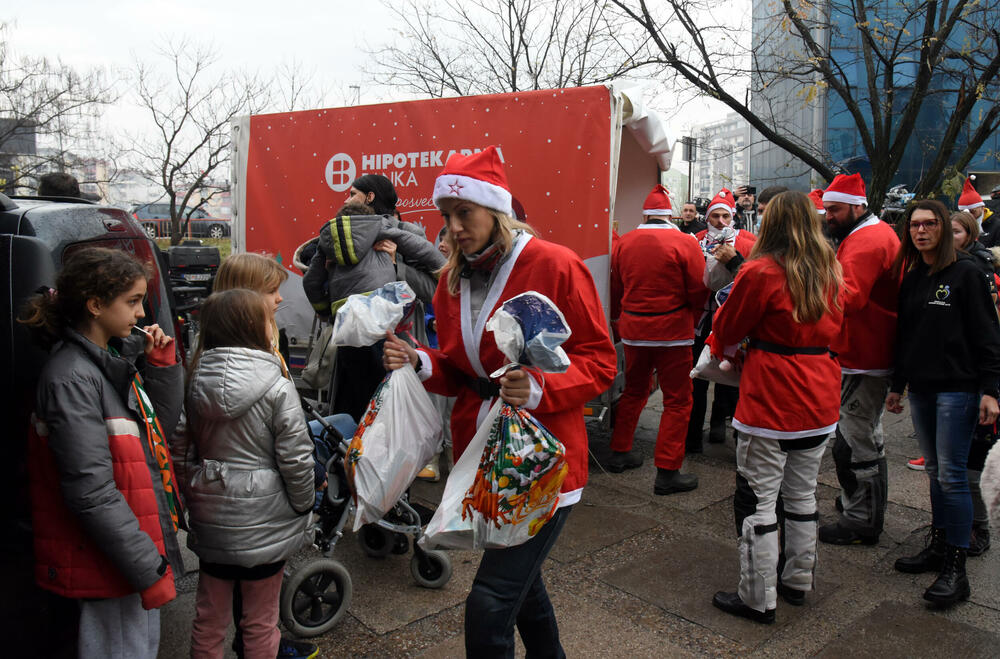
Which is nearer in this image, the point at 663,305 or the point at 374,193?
the point at 374,193

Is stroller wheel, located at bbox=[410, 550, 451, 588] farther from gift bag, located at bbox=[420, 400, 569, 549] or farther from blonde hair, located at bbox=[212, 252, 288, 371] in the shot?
gift bag, located at bbox=[420, 400, 569, 549]

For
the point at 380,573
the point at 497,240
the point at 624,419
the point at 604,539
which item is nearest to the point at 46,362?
the point at 497,240

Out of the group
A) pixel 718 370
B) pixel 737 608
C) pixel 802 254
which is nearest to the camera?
pixel 802 254

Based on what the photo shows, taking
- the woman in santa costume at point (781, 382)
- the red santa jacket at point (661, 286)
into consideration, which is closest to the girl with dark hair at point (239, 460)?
the woman in santa costume at point (781, 382)

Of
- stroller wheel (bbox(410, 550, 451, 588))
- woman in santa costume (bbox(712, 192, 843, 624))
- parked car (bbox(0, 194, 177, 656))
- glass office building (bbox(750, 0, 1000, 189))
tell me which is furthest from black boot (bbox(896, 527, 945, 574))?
glass office building (bbox(750, 0, 1000, 189))

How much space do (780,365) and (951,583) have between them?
1.40 metres

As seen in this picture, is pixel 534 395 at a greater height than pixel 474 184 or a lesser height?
lesser

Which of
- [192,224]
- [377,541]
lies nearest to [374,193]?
[377,541]

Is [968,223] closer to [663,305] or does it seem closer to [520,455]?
[663,305]

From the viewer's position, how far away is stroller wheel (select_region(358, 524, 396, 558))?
4.14m

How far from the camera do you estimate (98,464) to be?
2205mm

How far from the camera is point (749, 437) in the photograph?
3566mm

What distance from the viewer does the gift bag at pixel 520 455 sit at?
6.94 feet

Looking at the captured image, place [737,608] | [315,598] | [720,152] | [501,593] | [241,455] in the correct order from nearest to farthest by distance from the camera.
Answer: [501,593]
[241,455]
[315,598]
[737,608]
[720,152]
